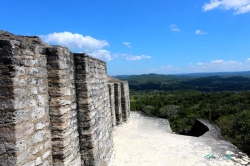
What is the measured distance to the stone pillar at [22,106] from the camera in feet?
8.64

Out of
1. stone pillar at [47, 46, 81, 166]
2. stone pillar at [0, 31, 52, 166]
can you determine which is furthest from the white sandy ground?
stone pillar at [0, 31, 52, 166]

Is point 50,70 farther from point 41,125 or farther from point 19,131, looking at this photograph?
point 19,131

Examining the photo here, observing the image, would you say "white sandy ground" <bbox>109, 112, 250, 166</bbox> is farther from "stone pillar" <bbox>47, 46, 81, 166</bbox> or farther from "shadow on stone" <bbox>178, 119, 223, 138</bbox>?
"stone pillar" <bbox>47, 46, 81, 166</bbox>

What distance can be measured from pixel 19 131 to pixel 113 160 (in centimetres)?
435

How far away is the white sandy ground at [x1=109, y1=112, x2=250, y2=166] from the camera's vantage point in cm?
673

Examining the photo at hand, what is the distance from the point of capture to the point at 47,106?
3.43 meters

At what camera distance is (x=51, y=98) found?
11.5 feet

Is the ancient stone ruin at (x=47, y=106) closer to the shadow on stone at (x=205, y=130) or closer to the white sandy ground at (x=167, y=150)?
the white sandy ground at (x=167, y=150)

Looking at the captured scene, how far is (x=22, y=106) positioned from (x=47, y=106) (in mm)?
655

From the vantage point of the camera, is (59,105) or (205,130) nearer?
(59,105)

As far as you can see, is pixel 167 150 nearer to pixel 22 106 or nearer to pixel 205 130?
pixel 205 130

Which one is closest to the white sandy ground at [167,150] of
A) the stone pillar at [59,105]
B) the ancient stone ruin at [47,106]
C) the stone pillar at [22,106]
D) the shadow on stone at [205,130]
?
the shadow on stone at [205,130]

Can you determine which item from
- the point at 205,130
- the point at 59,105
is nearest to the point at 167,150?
the point at 205,130

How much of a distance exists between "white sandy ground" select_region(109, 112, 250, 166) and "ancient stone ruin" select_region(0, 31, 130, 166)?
199 centimetres
